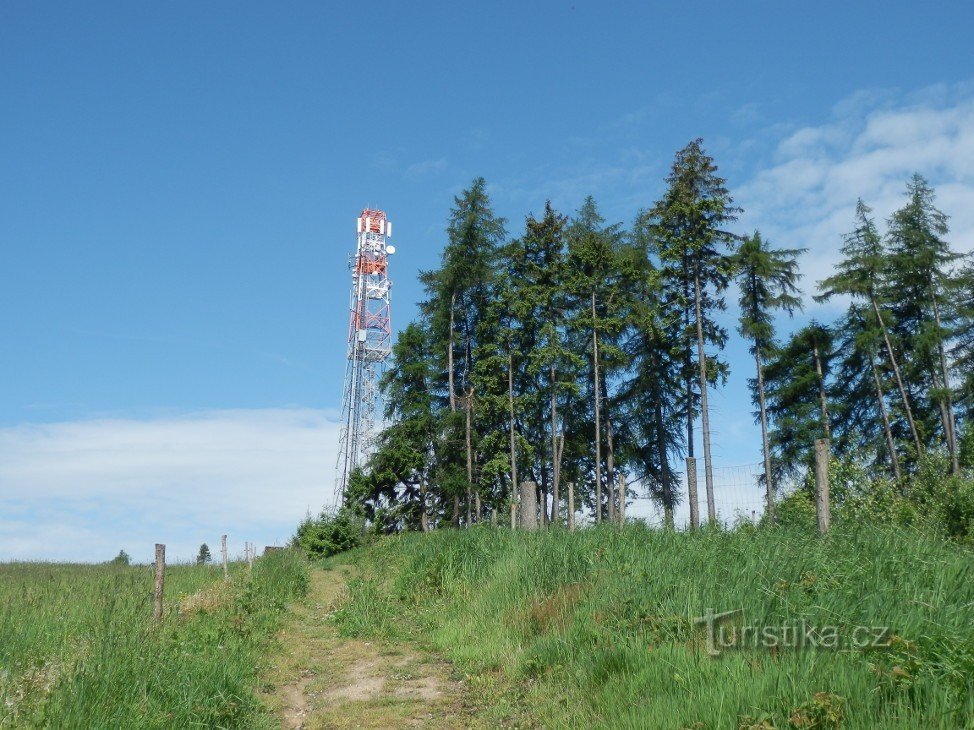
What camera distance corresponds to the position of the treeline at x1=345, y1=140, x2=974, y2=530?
3447cm

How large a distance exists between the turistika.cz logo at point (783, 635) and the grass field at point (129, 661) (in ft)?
16.4

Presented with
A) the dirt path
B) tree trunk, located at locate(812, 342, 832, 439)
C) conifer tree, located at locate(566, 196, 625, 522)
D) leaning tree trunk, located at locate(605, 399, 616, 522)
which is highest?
conifer tree, located at locate(566, 196, 625, 522)

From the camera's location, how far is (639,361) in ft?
124

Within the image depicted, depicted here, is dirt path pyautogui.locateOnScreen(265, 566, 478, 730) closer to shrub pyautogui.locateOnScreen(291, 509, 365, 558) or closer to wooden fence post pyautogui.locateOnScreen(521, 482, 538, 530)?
wooden fence post pyautogui.locateOnScreen(521, 482, 538, 530)

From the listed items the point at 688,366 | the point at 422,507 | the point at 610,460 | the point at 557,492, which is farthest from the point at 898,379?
the point at 422,507

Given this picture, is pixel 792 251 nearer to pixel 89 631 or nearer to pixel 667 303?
pixel 667 303

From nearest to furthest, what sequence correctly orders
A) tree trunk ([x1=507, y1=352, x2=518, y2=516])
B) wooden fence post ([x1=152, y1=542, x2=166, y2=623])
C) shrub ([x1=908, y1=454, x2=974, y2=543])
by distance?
wooden fence post ([x1=152, y1=542, x2=166, y2=623]) → shrub ([x1=908, y1=454, x2=974, y2=543]) → tree trunk ([x1=507, y1=352, x2=518, y2=516])

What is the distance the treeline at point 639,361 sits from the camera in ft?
113

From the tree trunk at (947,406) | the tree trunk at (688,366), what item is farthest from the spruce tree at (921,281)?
the tree trunk at (688,366)

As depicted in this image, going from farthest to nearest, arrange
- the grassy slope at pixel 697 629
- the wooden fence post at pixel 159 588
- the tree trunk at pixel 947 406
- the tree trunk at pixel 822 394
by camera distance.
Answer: the tree trunk at pixel 822 394, the tree trunk at pixel 947 406, the wooden fence post at pixel 159 588, the grassy slope at pixel 697 629

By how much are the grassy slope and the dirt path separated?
19.5 inches

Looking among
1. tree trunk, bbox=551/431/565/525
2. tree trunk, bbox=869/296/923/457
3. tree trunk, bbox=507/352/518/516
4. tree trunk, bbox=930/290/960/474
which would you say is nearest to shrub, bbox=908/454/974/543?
tree trunk, bbox=930/290/960/474

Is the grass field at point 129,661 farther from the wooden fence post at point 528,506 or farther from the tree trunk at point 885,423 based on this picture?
the tree trunk at point 885,423

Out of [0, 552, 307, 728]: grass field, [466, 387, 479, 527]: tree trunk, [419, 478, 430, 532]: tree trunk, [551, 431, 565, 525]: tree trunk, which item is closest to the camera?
[0, 552, 307, 728]: grass field
